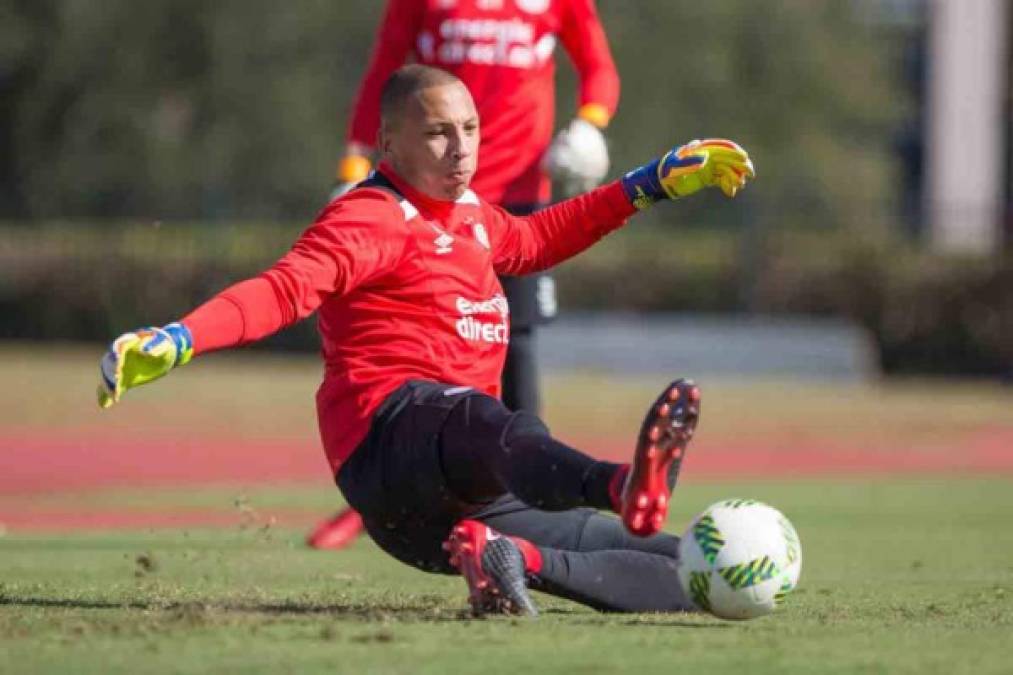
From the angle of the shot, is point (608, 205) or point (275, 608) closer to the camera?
point (275, 608)

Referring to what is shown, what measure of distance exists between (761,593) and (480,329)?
3.96 feet

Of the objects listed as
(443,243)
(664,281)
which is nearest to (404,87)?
(443,243)

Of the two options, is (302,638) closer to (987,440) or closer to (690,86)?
(987,440)

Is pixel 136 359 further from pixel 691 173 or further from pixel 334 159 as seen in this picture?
pixel 334 159

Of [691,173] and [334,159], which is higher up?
[691,173]

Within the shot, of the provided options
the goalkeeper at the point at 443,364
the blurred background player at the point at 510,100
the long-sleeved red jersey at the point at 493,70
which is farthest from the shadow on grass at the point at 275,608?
the long-sleeved red jersey at the point at 493,70

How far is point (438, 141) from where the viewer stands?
6.31m

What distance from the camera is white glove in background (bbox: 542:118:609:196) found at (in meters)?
8.61

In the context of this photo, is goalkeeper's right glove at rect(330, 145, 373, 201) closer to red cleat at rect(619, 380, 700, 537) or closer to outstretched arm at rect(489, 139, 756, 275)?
outstretched arm at rect(489, 139, 756, 275)

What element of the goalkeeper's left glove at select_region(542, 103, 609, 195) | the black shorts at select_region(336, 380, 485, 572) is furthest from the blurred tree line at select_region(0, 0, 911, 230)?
the black shorts at select_region(336, 380, 485, 572)

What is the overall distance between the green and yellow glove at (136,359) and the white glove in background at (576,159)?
3.47 meters

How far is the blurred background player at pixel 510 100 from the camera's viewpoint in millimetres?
8719

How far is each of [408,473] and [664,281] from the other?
2290 centimetres

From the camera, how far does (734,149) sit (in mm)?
6648
